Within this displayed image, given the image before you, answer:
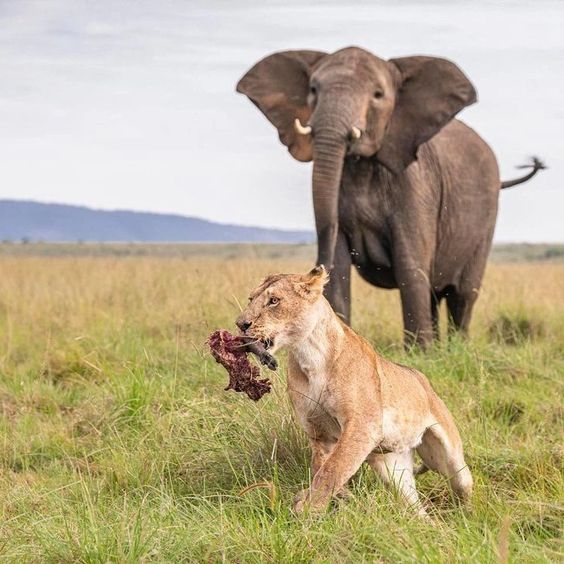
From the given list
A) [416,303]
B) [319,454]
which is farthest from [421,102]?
[319,454]

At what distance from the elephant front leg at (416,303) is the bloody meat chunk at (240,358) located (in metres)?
4.41

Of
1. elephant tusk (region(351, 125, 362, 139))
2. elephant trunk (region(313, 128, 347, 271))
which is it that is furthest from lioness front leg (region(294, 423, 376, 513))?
elephant tusk (region(351, 125, 362, 139))

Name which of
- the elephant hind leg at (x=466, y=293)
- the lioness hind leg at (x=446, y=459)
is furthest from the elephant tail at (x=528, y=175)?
the lioness hind leg at (x=446, y=459)

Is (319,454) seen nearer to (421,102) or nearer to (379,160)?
(379,160)

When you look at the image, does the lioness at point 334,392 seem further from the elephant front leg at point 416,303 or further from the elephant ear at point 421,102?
the elephant ear at point 421,102

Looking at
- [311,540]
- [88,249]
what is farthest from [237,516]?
[88,249]

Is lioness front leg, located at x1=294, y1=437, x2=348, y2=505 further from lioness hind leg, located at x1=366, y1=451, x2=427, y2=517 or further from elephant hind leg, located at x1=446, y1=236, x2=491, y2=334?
elephant hind leg, located at x1=446, y1=236, x2=491, y2=334

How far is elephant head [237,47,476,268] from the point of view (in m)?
8.56

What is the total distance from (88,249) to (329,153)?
2435 inches

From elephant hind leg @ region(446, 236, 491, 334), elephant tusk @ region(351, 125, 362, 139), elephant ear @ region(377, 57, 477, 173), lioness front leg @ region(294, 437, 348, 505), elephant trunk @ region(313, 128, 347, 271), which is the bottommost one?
lioness front leg @ region(294, 437, 348, 505)

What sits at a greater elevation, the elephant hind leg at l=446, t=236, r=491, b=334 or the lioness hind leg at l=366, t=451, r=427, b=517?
the elephant hind leg at l=446, t=236, r=491, b=334

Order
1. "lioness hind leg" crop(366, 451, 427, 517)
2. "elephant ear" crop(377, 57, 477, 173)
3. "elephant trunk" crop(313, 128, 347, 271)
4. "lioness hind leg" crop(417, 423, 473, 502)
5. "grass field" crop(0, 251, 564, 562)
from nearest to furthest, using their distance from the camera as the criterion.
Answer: "grass field" crop(0, 251, 564, 562), "lioness hind leg" crop(366, 451, 427, 517), "lioness hind leg" crop(417, 423, 473, 502), "elephant trunk" crop(313, 128, 347, 271), "elephant ear" crop(377, 57, 477, 173)

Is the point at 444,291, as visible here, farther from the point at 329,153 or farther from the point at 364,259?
the point at 329,153

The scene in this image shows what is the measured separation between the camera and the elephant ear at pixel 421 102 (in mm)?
9172
